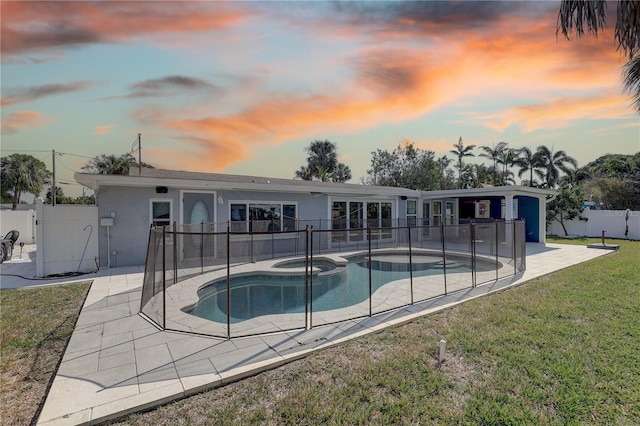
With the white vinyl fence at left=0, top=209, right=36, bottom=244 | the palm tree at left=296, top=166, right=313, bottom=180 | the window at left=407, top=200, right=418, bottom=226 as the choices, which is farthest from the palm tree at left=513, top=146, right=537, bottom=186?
the white vinyl fence at left=0, top=209, right=36, bottom=244

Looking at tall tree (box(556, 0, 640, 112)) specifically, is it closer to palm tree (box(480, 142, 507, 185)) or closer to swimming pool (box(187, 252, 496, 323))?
swimming pool (box(187, 252, 496, 323))

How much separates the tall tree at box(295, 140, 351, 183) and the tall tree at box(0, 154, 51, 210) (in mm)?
24069

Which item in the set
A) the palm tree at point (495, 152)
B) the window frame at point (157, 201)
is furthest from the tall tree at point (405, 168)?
the window frame at point (157, 201)

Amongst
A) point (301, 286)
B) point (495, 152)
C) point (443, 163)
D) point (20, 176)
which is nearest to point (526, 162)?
point (495, 152)

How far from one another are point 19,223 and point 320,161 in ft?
76.1

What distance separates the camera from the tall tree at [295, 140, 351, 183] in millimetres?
32125

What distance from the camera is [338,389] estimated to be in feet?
9.82

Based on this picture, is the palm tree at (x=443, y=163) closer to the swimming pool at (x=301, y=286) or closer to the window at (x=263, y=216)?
the swimming pool at (x=301, y=286)

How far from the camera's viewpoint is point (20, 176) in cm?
2727

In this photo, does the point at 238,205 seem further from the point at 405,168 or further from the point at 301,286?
the point at 405,168

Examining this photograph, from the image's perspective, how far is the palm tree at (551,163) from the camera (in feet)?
98.5

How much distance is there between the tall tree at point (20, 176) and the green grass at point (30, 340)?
29.2 m

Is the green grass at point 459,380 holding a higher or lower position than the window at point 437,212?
lower

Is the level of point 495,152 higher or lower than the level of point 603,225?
higher
